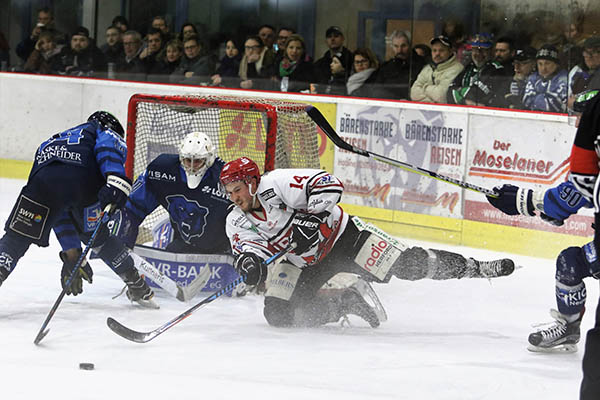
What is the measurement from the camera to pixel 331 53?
23.6ft

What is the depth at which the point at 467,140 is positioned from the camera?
20.2 feet

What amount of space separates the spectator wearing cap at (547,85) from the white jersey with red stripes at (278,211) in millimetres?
2358

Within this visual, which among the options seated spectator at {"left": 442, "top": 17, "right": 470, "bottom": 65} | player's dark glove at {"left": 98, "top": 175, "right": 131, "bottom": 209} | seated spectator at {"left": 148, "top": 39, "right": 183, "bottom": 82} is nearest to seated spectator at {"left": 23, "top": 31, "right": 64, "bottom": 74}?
seated spectator at {"left": 148, "top": 39, "right": 183, "bottom": 82}

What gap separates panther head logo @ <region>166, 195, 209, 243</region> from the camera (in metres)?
4.68

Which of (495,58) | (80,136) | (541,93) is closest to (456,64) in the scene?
(495,58)

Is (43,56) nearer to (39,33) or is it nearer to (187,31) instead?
(39,33)

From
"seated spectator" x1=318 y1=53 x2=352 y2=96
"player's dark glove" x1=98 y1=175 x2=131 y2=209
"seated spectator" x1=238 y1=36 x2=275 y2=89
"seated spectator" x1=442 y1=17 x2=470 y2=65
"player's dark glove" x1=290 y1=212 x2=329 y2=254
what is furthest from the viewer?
"seated spectator" x1=238 y1=36 x2=275 y2=89

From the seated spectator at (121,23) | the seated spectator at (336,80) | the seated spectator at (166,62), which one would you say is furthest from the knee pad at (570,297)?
the seated spectator at (121,23)

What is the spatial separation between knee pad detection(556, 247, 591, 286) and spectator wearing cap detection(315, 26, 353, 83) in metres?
3.63

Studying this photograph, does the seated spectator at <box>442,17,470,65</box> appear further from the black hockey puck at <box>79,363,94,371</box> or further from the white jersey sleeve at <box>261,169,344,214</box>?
the black hockey puck at <box>79,363,94,371</box>

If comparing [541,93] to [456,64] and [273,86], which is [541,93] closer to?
[456,64]

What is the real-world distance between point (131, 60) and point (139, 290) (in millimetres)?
4134

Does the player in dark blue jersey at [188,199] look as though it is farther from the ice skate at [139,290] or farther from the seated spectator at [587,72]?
the seated spectator at [587,72]

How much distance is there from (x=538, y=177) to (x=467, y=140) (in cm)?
54
